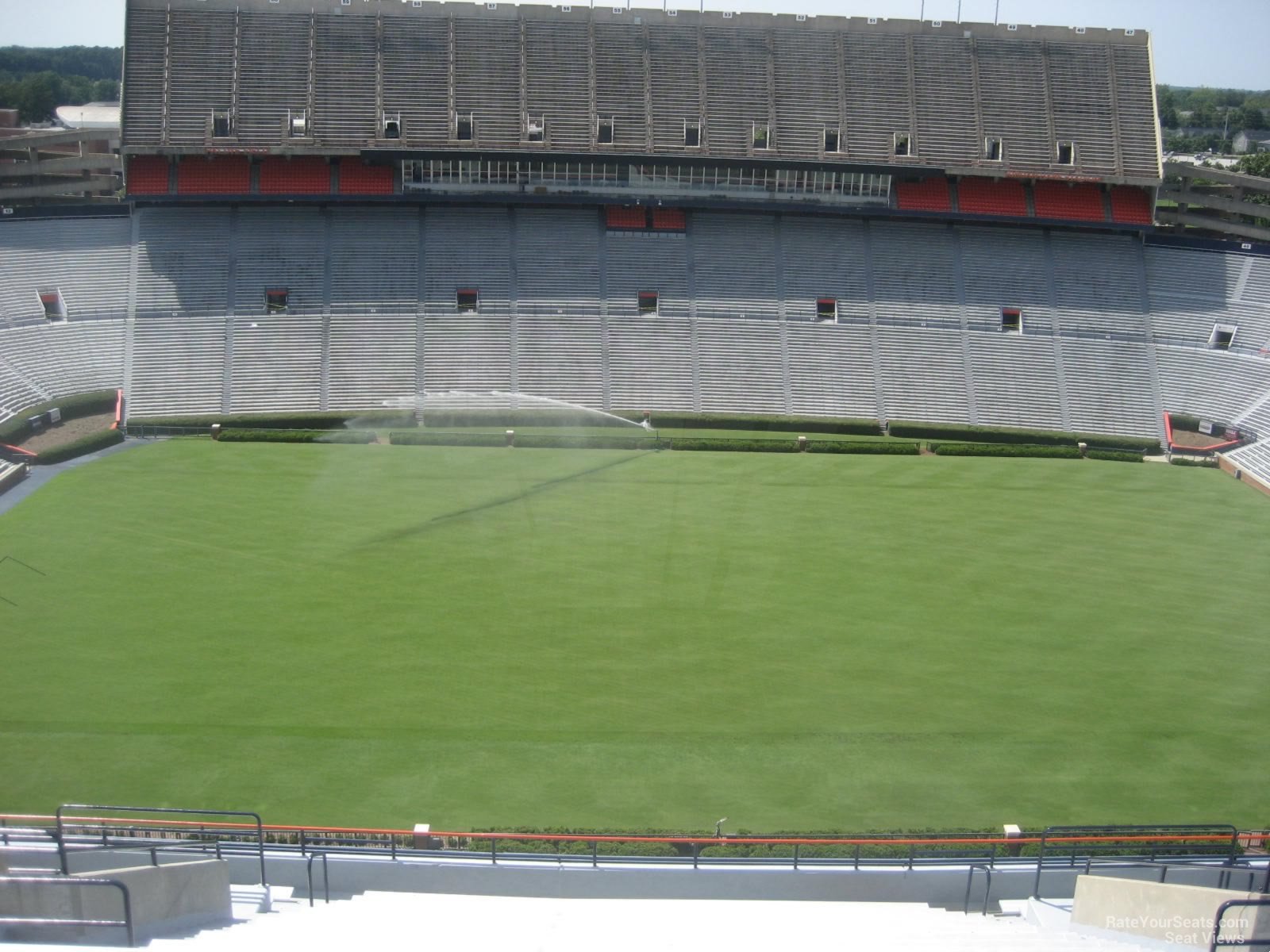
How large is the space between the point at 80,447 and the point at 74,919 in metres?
33.5

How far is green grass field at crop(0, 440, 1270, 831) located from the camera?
894 inches

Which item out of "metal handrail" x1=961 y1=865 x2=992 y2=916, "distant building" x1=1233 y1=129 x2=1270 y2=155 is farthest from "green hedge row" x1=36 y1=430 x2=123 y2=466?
"distant building" x1=1233 y1=129 x2=1270 y2=155

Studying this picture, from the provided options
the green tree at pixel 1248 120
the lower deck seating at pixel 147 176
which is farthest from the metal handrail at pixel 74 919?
the green tree at pixel 1248 120

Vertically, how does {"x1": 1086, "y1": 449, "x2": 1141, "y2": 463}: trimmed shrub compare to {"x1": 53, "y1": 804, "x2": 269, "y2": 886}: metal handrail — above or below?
above

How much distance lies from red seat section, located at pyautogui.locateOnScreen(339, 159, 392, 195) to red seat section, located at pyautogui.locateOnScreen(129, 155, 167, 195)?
7.73 meters

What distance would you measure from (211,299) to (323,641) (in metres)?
28.1

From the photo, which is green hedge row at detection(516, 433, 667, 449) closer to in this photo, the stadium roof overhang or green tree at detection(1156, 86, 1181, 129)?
the stadium roof overhang

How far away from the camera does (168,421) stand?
153 feet

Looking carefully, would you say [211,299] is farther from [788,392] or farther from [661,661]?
[661,661]

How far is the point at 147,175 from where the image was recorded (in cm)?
5378

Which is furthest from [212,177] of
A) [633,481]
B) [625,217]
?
[633,481]

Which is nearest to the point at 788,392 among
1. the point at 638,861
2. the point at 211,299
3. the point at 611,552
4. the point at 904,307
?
the point at 904,307

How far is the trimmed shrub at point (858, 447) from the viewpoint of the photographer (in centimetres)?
4697

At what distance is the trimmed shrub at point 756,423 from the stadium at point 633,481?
23 cm
